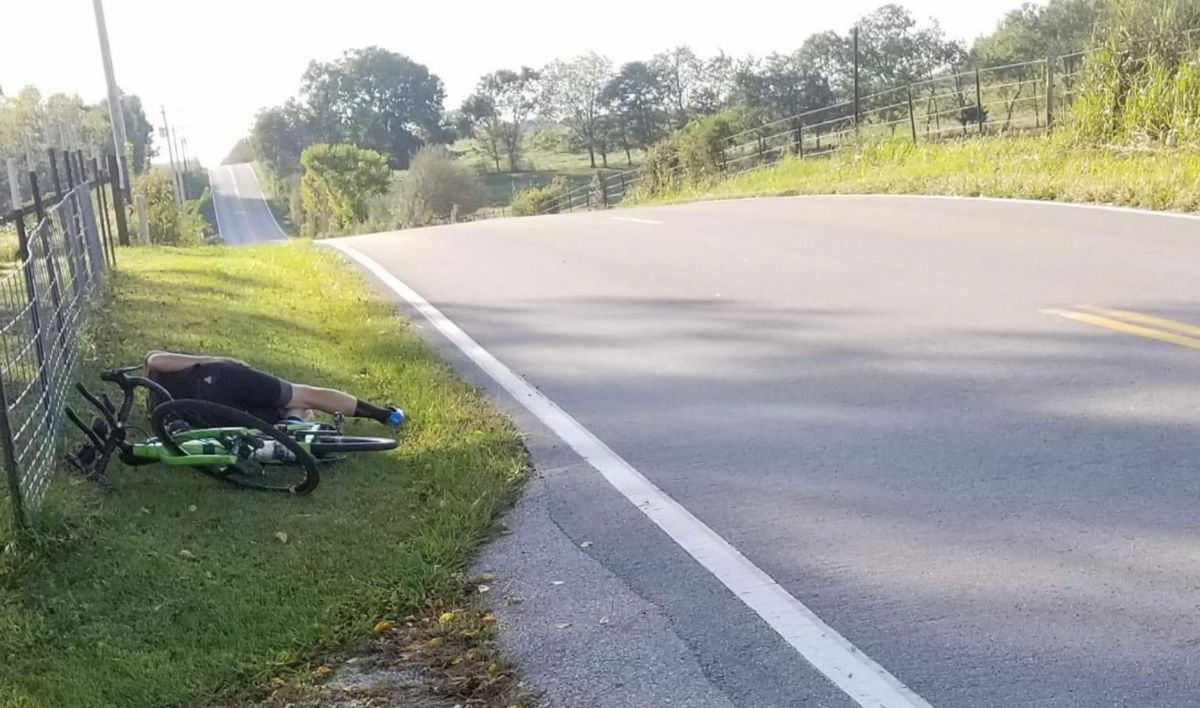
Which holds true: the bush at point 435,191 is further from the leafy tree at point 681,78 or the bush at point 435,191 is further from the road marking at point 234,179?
the road marking at point 234,179

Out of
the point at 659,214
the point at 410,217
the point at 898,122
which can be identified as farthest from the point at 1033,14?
the point at 659,214

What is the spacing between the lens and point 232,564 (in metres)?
4.59

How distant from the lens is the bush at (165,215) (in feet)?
87.8

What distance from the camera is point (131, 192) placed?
2302 centimetres

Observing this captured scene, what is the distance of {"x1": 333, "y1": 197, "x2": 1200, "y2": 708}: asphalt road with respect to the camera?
3.50m

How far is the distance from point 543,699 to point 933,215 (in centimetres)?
1148

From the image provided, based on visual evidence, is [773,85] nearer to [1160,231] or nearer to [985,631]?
[1160,231]

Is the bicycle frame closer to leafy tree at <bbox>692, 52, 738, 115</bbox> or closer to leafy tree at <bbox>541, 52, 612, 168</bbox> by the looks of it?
leafy tree at <bbox>692, 52, 738, 115</bbox>

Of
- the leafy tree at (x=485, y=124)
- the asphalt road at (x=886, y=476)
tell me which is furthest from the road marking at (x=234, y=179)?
the asphalt road at (x=886, y=476)

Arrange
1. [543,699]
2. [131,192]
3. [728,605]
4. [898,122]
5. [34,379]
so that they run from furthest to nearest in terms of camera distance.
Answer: [898,122] < [131,192] < [34,379] < [728,605] < [543,699]

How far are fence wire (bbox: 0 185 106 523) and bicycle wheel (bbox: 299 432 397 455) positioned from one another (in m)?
1.13

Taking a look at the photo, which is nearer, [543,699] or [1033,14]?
[543,699]

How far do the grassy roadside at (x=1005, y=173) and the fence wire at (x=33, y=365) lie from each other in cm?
1039

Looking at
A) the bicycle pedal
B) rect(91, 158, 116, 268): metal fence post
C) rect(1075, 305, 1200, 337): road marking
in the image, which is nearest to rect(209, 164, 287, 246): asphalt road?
rect(91, 158, 116, 268): metal fence post
